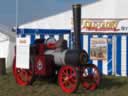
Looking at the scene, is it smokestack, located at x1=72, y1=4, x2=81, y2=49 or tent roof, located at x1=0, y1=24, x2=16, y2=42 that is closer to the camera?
smokestack, located at x1=72, y1=4, x2=81, y2=49

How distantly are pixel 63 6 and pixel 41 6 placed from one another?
96 centimetres

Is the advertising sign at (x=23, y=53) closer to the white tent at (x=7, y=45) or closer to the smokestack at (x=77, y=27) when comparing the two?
the smokestack at (x=77, y=27)

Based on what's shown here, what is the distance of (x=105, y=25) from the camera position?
55.2ft

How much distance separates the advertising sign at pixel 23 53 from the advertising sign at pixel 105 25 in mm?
4319

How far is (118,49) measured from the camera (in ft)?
52.3

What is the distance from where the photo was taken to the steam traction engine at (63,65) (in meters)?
11.4

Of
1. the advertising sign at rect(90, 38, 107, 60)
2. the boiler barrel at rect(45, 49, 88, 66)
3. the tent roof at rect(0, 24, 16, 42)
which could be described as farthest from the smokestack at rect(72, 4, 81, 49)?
the tent roof at rect(0, 24, 16, 42)

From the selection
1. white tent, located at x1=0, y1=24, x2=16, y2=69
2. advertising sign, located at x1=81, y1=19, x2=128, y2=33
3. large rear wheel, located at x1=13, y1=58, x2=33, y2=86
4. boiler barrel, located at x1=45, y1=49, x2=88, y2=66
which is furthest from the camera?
white tent, located at x1=0, y1=24, x2=16, y2=69

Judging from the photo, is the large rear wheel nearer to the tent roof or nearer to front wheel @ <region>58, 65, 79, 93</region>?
front wheel @ <region>58, 65, 79, 93</region>

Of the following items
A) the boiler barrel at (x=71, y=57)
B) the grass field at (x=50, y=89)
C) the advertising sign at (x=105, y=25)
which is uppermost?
the advertising sign at (x=105, y=25)

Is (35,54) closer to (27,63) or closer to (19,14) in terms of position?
(27,63)

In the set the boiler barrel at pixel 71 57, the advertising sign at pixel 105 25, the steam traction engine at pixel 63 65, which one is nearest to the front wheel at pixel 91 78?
the steam traction engine at pixel 63 65

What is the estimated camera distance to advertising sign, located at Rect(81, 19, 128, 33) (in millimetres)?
16500

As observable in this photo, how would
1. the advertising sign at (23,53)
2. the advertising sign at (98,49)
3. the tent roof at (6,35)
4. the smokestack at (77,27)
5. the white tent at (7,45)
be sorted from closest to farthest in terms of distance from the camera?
the smokestack at (77,27) < the advertising sign at (23,53) < the advertising sign at (98,49) < the white tent at (7,45) < the tent roof at (6,35)
